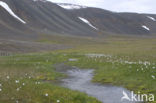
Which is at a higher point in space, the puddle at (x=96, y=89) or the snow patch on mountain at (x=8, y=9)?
the snow patch on mountain at (x=8, y=9)

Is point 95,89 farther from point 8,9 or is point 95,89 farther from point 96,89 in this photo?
point 8,9

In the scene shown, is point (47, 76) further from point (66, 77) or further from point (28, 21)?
point (28, 21)

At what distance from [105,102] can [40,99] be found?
419cm

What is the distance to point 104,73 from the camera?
27.1m

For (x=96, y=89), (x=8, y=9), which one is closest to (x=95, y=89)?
(x=96, y=89)

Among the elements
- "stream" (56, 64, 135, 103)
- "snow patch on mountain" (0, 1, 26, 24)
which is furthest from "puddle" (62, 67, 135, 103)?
"snow patch on mountain" (0, 1, 26, 24)

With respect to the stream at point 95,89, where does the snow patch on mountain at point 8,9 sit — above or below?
above

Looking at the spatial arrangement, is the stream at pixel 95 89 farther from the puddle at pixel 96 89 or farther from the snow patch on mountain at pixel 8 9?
the snow patch on mountain at pixel 8 9

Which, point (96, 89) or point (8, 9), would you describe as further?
point (8, 9)

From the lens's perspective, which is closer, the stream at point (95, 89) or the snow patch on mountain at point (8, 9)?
the stream at point (95, 89)

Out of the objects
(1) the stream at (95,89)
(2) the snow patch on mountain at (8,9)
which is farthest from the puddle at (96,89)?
(2) the snow patch on mountain at (8,9)

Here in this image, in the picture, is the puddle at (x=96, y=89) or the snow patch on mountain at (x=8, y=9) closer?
the puddle at (x=96, y=89)

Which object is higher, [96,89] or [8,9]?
[8,9]

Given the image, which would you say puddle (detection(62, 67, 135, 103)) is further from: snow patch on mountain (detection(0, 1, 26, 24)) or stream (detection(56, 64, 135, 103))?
snow patch on mountain (detection(0, 1, 26, 24))
